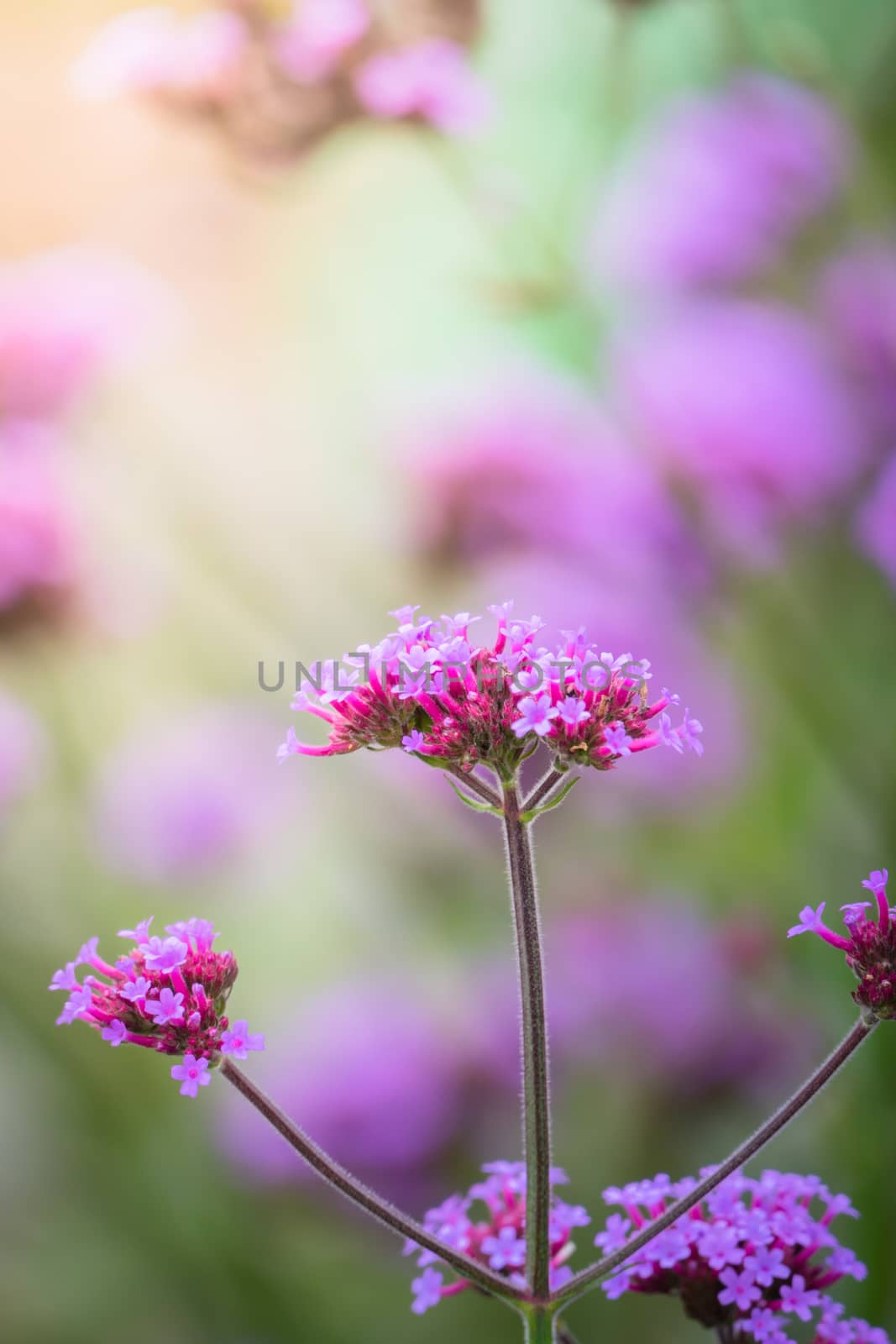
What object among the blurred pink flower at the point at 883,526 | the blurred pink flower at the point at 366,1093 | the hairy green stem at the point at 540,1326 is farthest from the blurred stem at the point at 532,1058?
the blurred pink flower at the point at 366,1093

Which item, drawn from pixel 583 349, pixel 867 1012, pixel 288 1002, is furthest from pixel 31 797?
pixel 867 1012

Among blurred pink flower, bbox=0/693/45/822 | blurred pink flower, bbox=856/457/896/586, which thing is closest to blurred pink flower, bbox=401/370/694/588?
blurred pink flower, bbox=856/457/896/586

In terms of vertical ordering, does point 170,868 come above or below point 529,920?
above

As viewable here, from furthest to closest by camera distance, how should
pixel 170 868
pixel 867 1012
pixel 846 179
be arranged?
pixel 170 868 → pixel 846 179 → pixel 867 1012

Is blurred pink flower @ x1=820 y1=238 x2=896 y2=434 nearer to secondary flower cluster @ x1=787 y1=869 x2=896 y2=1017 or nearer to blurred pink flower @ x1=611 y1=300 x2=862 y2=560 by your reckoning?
blurred pink flower @ x1=611 y1=300 x2=862 y2=560

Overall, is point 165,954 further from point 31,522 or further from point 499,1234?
point 31,522

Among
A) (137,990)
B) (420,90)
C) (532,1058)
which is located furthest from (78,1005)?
(420,90)

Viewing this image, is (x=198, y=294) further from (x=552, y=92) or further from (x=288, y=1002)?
(x=288, y=1002)
